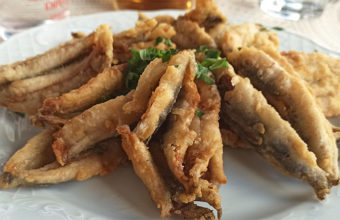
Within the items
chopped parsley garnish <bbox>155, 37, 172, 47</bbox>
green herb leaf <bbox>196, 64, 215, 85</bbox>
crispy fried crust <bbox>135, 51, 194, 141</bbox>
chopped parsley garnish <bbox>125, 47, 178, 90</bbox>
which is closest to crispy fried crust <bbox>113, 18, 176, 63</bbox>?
chopped parsley garnish <bbox>155, 37, 172, 47</bbox>

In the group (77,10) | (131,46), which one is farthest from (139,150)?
(77,10)

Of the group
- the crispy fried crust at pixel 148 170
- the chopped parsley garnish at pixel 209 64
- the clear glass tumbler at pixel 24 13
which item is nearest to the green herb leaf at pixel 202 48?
the chopped parsley garnish at pixel 209 64

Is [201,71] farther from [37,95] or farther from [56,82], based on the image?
[37,95]

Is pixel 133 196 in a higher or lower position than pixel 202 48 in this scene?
lower

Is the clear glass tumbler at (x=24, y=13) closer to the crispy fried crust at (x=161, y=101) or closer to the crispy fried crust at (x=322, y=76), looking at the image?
the crispy fried crust at (x=161, y=101)

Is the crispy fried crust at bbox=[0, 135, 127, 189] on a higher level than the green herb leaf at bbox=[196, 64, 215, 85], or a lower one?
lower

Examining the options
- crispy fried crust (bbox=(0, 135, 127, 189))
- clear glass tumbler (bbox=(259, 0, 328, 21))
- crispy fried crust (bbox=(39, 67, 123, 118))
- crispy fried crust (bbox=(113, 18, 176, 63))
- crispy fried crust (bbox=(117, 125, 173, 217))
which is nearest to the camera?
crispy fried crust (bbox=(117, 125, 173, 217))

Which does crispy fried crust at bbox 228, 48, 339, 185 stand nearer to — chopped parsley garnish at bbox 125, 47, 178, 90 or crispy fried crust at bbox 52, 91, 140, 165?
chopped parsley garnish at bbox 125, 47, 178, 90

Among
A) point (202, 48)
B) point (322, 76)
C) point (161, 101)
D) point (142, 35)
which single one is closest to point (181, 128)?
point (161, 101)
